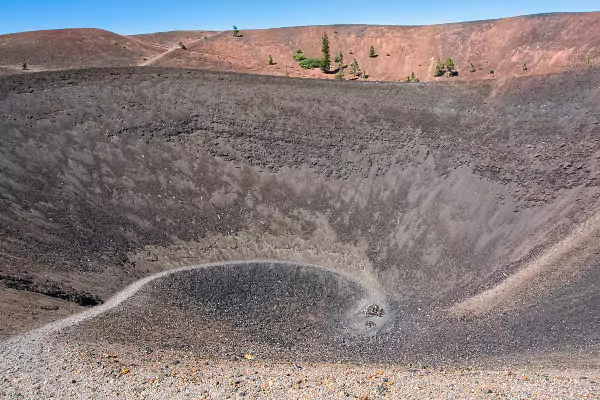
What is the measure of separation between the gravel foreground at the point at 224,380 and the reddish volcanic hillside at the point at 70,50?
47.2 meters

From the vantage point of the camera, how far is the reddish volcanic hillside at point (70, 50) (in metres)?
56.8

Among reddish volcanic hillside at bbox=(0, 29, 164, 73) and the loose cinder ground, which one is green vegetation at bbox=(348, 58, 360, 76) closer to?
the loose cinder ground

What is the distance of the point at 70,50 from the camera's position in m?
60.1

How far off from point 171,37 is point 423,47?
38.2 metres

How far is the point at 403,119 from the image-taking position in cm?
4031

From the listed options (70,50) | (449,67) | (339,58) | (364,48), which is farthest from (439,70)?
(70,50)

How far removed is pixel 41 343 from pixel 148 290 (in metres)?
8.79

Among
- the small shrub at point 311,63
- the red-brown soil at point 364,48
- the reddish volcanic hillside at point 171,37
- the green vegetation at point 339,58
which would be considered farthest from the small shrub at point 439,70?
the reddish volcanic hillside at point 171,37

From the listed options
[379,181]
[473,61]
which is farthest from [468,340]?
[473,61]

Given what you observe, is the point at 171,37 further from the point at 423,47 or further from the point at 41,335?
the point at 41,335

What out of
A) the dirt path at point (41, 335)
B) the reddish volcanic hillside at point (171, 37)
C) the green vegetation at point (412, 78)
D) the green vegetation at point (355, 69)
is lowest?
the dirt path at point (41, 335)

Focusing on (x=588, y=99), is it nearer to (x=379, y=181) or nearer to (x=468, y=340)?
(x=379, y=181)

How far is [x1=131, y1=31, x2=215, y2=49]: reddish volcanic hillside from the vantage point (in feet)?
233

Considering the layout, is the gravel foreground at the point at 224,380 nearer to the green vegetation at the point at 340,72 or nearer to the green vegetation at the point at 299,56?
the green vegetation at the point at 340,72
